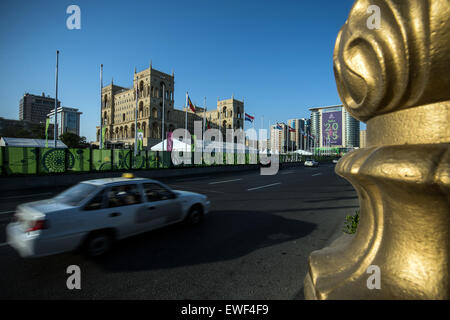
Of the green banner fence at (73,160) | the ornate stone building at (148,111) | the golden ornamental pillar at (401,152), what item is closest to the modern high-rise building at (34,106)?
the ornate stone building at (148,111)

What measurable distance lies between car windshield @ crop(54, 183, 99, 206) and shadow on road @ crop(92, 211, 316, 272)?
1147mm

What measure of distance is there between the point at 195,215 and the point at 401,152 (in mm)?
5403

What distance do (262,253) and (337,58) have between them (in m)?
3.71

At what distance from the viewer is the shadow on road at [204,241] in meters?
3.76

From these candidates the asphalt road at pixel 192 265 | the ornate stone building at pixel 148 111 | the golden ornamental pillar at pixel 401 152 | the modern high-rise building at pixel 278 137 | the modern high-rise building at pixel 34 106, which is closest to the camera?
the golden ornamental pillar at pixel 401 152

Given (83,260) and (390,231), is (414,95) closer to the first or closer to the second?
(390,231)

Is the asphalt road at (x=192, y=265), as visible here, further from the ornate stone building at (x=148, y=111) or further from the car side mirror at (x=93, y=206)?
the ornate stone building at (x=148, y=111)

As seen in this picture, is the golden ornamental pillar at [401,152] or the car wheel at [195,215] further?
the car wheel at [195,215]

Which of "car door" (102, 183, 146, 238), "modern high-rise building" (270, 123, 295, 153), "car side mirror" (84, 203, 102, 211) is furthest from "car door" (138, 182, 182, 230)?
"modern high-rise building" (270, 123, 295, 153)


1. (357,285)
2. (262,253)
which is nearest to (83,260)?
(262,253)

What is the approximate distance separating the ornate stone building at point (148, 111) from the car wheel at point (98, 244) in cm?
5394

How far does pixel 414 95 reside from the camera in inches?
34.2

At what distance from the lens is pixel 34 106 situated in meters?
107

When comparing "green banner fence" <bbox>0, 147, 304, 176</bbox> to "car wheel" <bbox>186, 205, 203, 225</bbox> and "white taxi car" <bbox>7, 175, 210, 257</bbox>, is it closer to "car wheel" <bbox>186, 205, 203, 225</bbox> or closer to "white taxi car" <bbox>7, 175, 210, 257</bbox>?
"white taxi car" <bbox>7, 175, 210, 257</bbox>
